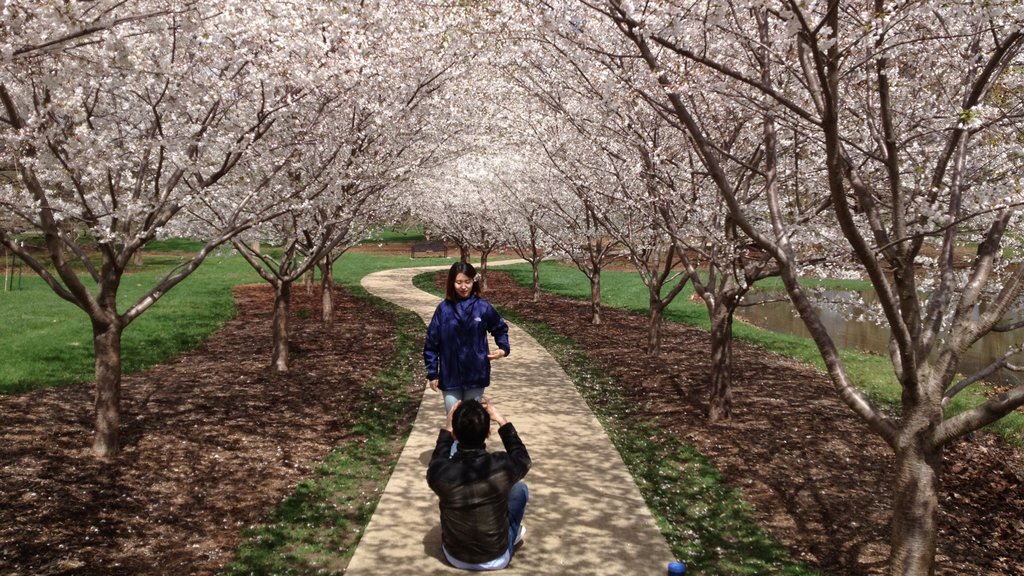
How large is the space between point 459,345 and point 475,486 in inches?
77.2

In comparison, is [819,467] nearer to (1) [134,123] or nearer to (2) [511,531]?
(2) [511,531]

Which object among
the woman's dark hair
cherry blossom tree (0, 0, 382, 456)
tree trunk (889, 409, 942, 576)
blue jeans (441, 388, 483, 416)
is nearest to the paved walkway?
blue jeans (441, 388, 483, 416)

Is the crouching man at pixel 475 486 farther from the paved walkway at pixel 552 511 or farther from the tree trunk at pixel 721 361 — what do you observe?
the tree trunk at pixel 721 361

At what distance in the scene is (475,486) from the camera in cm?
454

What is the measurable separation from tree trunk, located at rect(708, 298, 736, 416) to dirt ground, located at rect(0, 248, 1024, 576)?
0.74 ft

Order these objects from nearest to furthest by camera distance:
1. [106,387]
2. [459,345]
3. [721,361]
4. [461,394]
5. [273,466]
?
[459,345] → [461,394] → [106,387] → [273,466] → [721,361]

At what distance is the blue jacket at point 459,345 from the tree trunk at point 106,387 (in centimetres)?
330


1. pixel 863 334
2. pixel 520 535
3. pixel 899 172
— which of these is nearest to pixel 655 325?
pixel 899 172

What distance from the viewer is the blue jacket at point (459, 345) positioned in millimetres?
6320

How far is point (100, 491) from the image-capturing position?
20.5 ft

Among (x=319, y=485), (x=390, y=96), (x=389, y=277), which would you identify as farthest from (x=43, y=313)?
(x=389, y=277)

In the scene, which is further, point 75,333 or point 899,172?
point 75,333

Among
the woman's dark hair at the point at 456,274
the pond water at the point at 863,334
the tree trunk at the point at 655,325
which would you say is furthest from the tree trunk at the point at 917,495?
the pond water at the point at 863,334

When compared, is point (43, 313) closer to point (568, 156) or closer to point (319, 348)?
point (319, 348)
